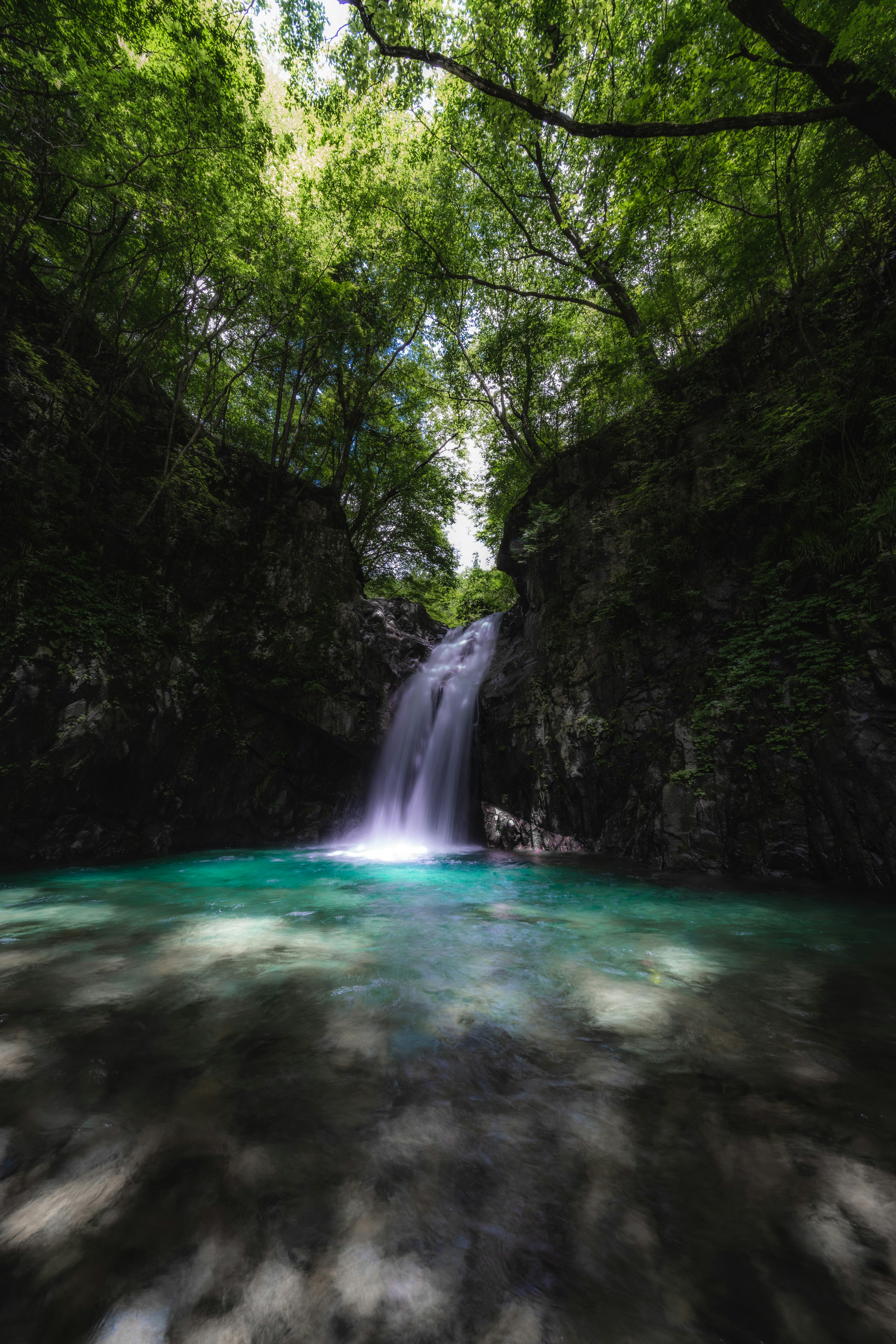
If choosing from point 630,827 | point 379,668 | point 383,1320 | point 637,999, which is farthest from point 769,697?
point 379,668

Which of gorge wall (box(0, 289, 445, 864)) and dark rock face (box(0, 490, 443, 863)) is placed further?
gorge wall (box(0, 289, 445, 864))

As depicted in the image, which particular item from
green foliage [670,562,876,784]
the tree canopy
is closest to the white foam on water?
green foliage [670,562,876,784]

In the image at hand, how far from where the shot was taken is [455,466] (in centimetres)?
1803

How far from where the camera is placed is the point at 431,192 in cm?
1196

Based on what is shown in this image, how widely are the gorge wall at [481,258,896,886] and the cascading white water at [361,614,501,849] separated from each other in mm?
862

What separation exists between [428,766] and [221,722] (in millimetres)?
4721

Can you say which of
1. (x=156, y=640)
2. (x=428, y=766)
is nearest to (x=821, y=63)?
(x=156, y=640)

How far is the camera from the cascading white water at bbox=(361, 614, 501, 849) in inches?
437

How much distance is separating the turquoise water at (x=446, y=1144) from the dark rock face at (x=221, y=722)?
13.5 ft

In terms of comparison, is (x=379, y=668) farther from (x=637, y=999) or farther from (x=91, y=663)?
(x=637, y=999)

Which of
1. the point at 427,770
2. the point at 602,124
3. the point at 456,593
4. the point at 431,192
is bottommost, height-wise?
the point at 427,770

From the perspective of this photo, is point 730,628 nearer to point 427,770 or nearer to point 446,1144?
point 427,770

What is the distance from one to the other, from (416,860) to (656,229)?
13.5 meters

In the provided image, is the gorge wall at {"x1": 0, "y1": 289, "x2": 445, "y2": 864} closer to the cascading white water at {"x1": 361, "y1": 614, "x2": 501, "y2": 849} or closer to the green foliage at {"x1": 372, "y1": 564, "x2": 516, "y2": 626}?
the cascading white water at {"x1": 361, "y1": 614, "x2": 501, "y2": 849}
